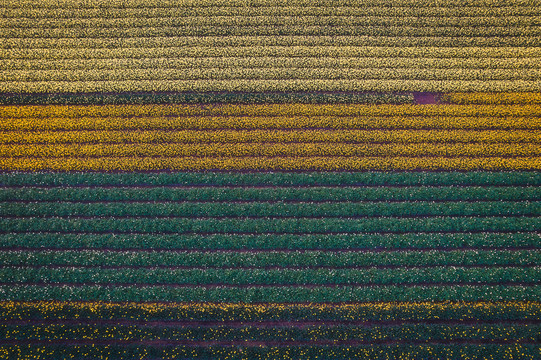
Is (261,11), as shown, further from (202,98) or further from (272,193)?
(272,193)

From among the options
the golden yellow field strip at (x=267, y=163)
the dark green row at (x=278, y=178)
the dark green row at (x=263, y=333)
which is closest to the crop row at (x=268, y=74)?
the golden yellow field strip at (x=267, y=163)

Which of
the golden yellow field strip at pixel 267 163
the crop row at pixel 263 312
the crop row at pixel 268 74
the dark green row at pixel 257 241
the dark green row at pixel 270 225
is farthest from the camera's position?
the crop row at pixel 268 74

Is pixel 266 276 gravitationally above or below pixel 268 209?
below

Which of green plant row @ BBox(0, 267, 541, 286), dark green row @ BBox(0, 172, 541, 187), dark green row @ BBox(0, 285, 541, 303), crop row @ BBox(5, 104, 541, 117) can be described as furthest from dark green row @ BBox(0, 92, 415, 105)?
dark green row @ BBox(0, 285, 541, 303)

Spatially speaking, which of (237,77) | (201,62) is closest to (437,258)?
(237,77)

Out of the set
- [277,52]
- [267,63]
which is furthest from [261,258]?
[277,52]

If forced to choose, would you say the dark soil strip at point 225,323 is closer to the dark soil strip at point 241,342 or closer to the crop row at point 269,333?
the crop row at point 269,333
